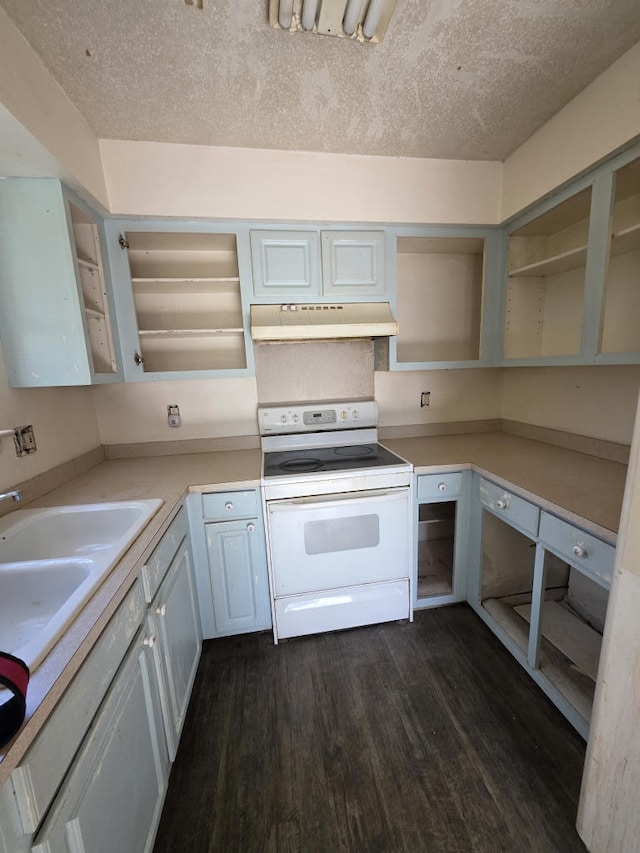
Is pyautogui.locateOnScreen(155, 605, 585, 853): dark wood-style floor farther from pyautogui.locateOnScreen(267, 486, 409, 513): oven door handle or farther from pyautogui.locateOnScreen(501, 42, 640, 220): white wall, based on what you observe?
pyautogui.locateOnScreen(501, 42, 640, 220): white wall

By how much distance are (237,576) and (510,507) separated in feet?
4.47

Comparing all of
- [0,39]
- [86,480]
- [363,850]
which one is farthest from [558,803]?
[0,39]

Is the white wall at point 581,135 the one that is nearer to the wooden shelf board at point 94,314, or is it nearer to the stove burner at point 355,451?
the stove burner at point 355,451

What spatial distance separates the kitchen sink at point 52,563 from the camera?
76 cm

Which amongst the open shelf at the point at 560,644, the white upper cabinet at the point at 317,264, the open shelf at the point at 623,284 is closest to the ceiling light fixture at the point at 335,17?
the white upper cabinet at the point at 317,264

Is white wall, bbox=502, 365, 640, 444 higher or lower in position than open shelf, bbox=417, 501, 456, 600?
higher

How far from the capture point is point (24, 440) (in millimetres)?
1402

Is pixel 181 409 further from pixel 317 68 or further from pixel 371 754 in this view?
pixel 371 754

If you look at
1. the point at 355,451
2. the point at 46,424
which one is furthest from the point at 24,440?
the point at 355,451

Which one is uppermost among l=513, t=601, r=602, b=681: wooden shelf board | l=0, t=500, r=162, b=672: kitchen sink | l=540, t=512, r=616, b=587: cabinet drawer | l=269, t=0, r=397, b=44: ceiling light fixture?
l=269, t=0, r=397, b=44: ceiling light fixture

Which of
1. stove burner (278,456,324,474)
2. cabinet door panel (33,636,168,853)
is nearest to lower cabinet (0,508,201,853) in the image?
cabinet door panel (33,636,168,853)

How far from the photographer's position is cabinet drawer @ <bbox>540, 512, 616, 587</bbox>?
1102 millimetres

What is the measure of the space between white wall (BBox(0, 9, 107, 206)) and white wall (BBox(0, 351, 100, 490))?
0.78 meters

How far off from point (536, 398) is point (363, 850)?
7.40ft
